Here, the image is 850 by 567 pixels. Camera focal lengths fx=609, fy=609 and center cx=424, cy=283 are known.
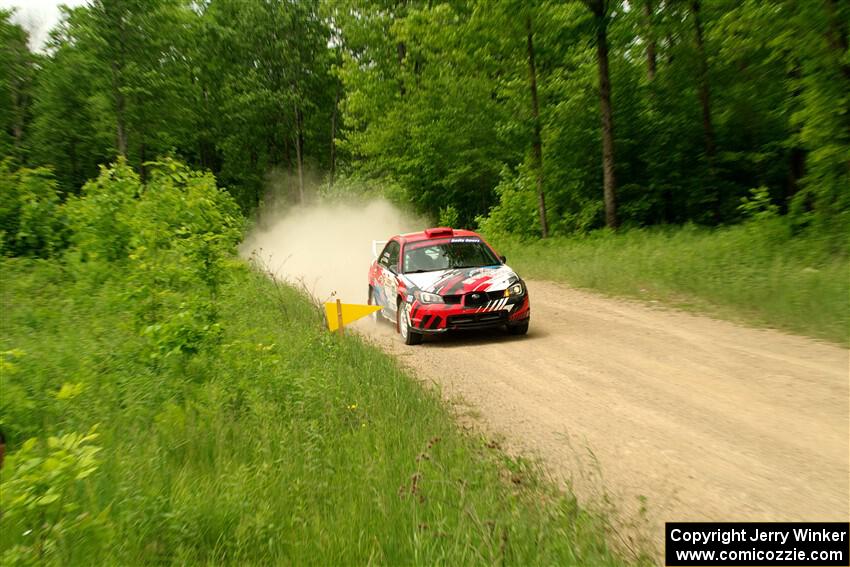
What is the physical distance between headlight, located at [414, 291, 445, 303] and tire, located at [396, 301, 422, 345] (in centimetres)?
48

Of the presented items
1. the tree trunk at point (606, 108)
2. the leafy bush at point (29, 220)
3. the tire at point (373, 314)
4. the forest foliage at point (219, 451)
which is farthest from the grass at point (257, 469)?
the tree trunk at point (606, 108)

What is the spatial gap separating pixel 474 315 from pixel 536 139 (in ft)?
46.0

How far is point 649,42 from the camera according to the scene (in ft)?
66.9

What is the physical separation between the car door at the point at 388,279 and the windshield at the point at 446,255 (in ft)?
1.16

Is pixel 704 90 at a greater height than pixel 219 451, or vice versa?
pixel 704 90

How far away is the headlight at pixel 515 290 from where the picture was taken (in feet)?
31.3

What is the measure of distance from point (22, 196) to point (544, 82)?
1682cm

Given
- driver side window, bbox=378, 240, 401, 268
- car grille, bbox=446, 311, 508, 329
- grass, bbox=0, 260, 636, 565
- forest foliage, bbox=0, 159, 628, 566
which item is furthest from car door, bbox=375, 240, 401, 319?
grass, bbox=0, 260, 636, 565

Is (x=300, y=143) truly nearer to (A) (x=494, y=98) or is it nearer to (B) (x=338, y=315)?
(A) (x=494, y=98)

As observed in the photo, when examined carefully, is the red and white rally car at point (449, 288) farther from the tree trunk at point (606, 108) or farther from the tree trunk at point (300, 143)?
the tree trunk at point (300, 143)

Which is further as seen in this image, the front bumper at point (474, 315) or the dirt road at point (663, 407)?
the front bumper at point (474, 315)

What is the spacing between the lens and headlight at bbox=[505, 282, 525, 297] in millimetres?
9555

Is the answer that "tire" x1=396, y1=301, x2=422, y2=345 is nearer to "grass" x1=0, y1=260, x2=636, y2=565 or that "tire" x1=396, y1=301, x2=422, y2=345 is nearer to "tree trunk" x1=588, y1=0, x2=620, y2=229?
"grass" x1=0, y1=260, x2=636, y2=565

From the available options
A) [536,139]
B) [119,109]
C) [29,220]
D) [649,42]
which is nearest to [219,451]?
[29,220]
